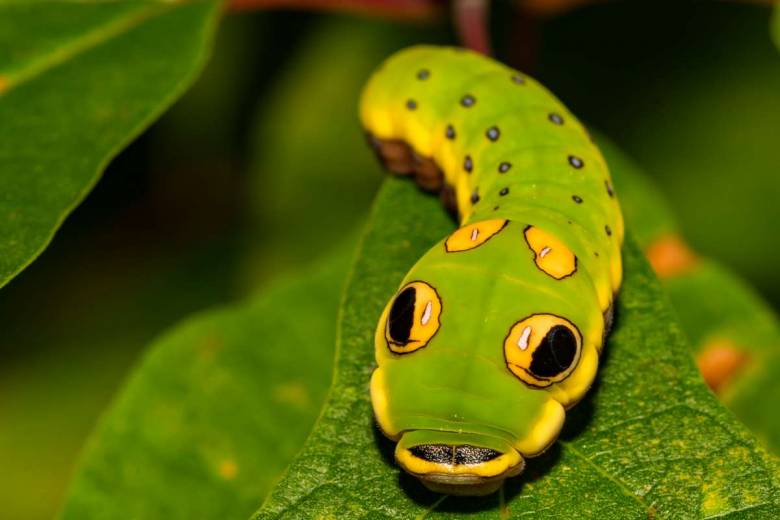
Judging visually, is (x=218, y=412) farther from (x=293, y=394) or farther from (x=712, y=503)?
(x=712, y=503)

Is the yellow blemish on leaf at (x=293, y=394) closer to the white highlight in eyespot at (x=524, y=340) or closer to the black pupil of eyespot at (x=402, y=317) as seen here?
the black pupil of eyespot at (x=402, y=317)

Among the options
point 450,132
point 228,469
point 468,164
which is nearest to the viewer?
point 468,164

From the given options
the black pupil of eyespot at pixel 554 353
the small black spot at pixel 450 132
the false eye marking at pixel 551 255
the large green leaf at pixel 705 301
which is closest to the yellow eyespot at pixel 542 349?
the black pupil of eyespot at pixel 554 353

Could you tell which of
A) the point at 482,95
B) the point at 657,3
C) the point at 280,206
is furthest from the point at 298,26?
the point at 482,95

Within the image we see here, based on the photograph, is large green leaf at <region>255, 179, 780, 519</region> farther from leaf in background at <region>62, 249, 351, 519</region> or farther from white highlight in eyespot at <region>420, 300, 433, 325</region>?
leaf in background at <region>62, 249, 351, 519</region>

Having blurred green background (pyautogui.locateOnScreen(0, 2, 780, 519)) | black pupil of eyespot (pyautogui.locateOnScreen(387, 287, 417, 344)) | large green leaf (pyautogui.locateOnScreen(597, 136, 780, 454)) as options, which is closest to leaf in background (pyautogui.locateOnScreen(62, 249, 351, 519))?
large green leaf (pyautogui.locateOnScreen(597, 136, 780, 454))

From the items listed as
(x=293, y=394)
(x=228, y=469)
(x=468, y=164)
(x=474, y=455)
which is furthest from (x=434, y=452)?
(x=293, y=394)

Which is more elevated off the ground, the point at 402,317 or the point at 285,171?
the point at 402,317

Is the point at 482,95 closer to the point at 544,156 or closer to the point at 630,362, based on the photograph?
the point at 544,156
